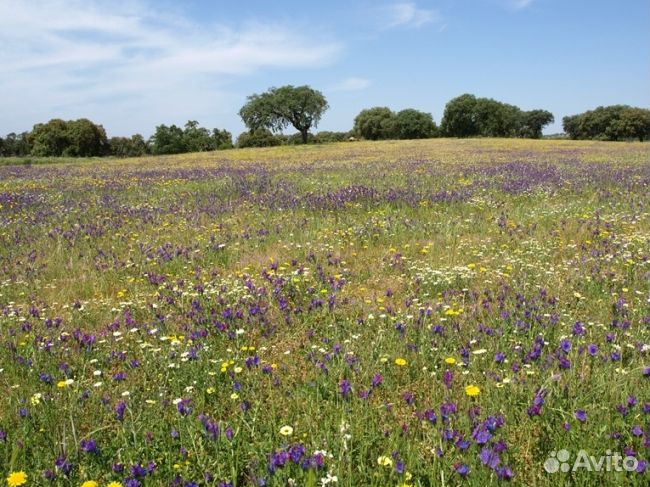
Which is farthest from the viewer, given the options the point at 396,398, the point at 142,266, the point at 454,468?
the point at 142,266

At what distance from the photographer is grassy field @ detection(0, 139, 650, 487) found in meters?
2.79

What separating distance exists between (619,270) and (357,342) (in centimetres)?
396

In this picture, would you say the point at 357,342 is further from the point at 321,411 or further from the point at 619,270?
the point at 619,270

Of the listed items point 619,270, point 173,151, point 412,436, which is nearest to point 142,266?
point 412,436

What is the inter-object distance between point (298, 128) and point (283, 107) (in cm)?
483

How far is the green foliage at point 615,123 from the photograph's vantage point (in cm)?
9106

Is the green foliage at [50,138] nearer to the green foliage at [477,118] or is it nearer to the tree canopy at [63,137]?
the tree canopy at [63,137]

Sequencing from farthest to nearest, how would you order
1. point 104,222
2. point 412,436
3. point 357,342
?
point 104,222 → point 357,342 → point 412,436

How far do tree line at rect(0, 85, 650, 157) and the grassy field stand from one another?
74984 mm

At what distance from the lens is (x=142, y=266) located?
277 inches

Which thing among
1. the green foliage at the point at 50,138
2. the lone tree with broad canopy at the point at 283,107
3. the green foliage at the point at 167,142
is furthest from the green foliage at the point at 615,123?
the green foliage at the point at 50,138

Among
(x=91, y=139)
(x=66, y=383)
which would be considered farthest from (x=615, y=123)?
(x=66, y=383)

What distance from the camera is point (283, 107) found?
79188mm

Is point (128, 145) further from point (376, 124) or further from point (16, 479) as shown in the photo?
point (16, 479)
